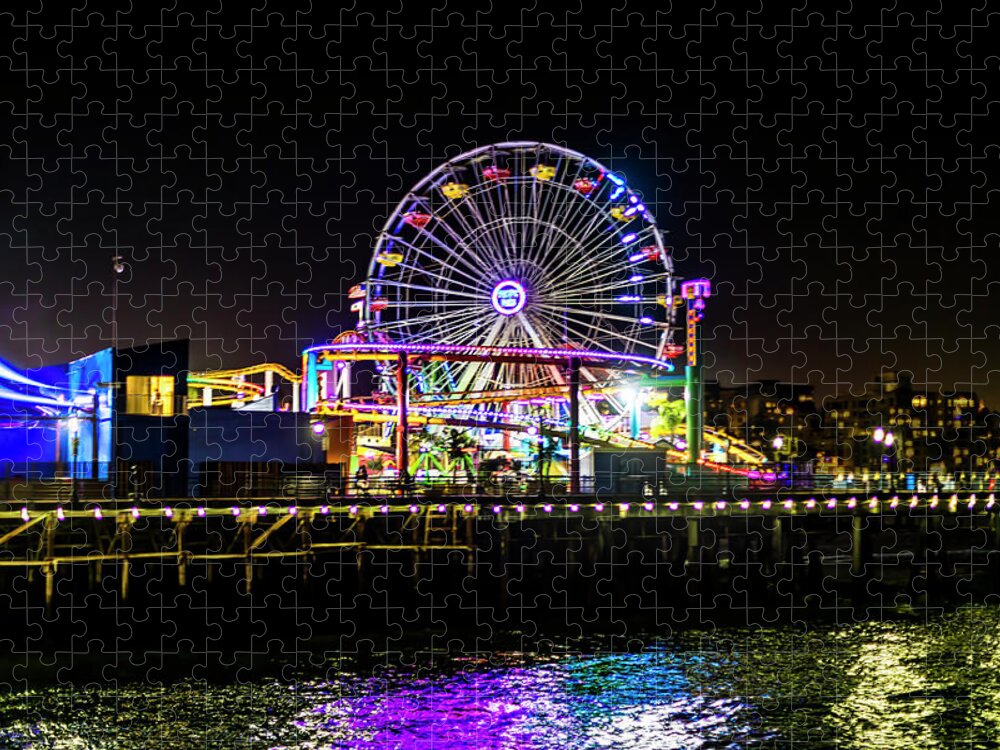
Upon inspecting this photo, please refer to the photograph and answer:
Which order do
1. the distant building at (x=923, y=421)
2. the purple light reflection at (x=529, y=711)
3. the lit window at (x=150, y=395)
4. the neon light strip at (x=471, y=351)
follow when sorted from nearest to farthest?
1. the purple light reflection at (x=529, y=711)
2. the lit window at (x=150, y=395)
3. the neon light strip at (x=471, y=351)
4. the distant building at (x=923, y=421)

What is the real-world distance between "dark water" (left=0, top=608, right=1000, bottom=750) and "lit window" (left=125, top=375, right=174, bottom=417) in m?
12.3

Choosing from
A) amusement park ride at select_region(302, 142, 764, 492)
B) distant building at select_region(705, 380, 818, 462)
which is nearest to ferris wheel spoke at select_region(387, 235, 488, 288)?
amusement park ride at select_region(302, 142, 764, 492)

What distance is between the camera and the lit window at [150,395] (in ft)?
119

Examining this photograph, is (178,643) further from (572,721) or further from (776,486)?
(776,486)

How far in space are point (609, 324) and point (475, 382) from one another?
635cm

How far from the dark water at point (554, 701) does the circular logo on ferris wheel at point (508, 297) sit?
2238 centimetres

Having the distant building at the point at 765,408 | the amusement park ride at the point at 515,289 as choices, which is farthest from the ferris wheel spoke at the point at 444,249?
the distant building at the point at 765,408

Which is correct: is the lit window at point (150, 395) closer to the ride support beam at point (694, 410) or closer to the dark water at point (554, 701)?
the dark water at point (554, 701)

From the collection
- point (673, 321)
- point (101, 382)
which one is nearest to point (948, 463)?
point (673, 321)

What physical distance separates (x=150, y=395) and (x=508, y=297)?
17.3 meters

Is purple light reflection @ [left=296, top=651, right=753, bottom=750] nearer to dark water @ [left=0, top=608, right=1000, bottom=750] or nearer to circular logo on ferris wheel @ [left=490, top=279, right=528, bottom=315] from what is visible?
dark water @ [left=0, top=608, right=1000, bottom=750]

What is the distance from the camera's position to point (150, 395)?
119 ft

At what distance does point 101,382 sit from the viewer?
3609cm

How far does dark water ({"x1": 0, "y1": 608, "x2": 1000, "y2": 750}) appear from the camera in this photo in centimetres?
2175
